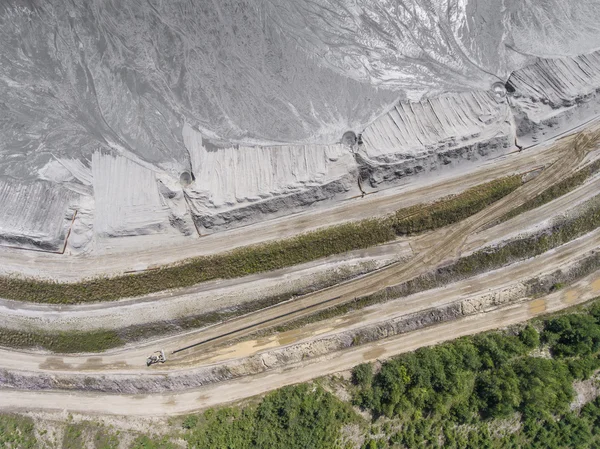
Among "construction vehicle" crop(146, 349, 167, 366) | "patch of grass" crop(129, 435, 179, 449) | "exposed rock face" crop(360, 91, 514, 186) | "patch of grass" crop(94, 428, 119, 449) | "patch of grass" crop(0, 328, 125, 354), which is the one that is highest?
"exposed rock face" crop(360, 91, 514, 186)

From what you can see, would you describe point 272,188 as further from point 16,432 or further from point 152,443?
point 16,432

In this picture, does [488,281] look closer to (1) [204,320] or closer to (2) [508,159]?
(2) [508,159]

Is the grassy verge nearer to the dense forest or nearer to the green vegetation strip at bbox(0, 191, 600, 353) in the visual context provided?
the green vegetation strip at bbox(0, 191, 600, 353)

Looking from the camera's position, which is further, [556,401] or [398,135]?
[398,135]

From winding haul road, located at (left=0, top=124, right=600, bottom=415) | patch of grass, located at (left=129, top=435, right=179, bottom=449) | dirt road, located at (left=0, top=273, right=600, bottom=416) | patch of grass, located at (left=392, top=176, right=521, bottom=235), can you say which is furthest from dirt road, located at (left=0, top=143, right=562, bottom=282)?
patch of grass, located at (left=129, top=435, right=179, bottom=449)

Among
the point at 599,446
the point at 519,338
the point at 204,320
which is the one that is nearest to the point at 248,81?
the point at 204,320

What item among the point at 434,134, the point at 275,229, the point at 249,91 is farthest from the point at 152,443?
the point at 434,134

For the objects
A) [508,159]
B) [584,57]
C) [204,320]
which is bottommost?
[204,320]

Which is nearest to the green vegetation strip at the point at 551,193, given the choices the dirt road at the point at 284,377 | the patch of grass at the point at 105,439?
the dirt road at the point at 284,377
